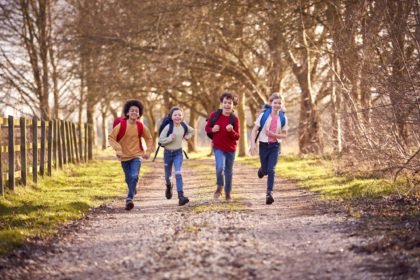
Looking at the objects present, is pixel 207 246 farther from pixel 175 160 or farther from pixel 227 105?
pixel 227 105

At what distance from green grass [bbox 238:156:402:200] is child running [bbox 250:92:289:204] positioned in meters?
1.38

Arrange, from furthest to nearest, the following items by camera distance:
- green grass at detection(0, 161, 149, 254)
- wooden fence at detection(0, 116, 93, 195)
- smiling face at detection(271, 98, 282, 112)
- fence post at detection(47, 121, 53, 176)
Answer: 1. fence post at detection(47, 121, 53, 176)
2. wooden fence at detection(0, 116, 93, 195)
3. smiling face at detection(271, 98, 282, 112)
4. green grass at detection(0, 161, 149, 254)

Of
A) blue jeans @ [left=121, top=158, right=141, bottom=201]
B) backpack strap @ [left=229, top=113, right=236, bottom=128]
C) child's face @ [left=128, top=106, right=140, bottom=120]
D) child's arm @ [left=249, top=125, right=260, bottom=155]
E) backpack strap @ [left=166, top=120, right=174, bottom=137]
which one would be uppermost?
child's face @ [left=128, top=106, right=140, bottom=120]

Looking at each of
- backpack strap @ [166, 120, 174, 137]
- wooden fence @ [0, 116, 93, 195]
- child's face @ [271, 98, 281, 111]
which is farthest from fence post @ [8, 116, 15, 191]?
child's face @ [271, 98, 281, 111]

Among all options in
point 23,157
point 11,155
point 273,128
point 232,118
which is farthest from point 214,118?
point 23,157

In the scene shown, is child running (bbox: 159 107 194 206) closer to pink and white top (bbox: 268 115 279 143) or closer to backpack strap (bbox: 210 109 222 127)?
backpack strap (bbox: 210 109 222 127)

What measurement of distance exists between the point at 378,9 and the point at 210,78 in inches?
704

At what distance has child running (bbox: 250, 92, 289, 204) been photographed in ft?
33.5

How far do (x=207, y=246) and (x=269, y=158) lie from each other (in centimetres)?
434

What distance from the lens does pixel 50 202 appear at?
10812mm

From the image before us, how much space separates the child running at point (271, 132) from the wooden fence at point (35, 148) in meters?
4.71

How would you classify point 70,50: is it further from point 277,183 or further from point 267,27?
point 277,183

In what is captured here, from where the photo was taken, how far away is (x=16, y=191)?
11.7 m

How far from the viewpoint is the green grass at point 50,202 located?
7.87 meters
